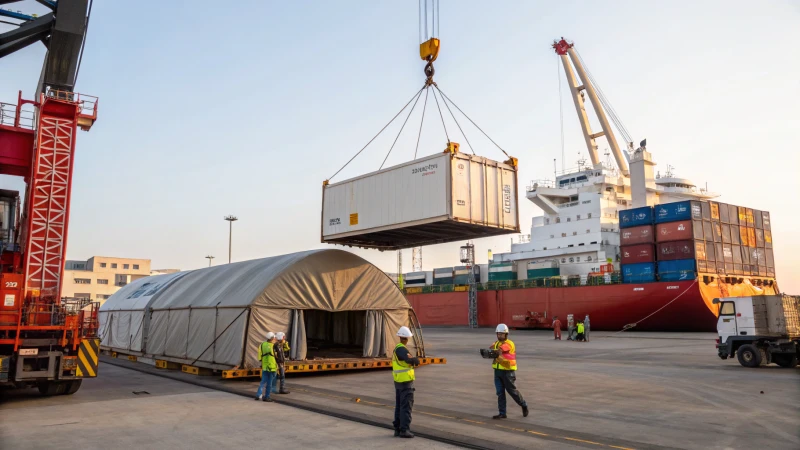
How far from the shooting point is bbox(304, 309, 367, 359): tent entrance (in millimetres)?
21734

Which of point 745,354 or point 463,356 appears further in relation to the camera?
point 463,356

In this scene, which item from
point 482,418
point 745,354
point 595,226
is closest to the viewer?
point 482,418

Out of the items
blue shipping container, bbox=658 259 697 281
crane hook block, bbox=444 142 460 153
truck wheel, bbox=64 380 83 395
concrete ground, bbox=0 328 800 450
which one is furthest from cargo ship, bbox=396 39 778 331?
truck wheel, bbox=64 380 83 395

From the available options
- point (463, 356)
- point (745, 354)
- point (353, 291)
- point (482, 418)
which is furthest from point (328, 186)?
point (745, 354)

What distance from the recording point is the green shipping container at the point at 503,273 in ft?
179

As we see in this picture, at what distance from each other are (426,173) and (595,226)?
37638 millimetres

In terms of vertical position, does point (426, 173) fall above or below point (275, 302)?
above

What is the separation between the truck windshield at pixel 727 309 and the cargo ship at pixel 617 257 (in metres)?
18.7

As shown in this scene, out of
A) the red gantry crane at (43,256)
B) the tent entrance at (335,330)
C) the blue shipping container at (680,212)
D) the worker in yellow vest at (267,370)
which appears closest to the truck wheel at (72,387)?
the red gantry crane at (43,256)

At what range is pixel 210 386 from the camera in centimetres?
1440

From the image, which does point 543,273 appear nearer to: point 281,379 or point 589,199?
point 589,199

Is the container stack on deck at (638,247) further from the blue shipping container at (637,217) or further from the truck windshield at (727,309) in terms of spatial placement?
the truck windshield at (727,309)

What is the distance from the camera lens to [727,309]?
19094mm

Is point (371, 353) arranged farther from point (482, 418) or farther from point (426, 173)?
point (482, 418)
